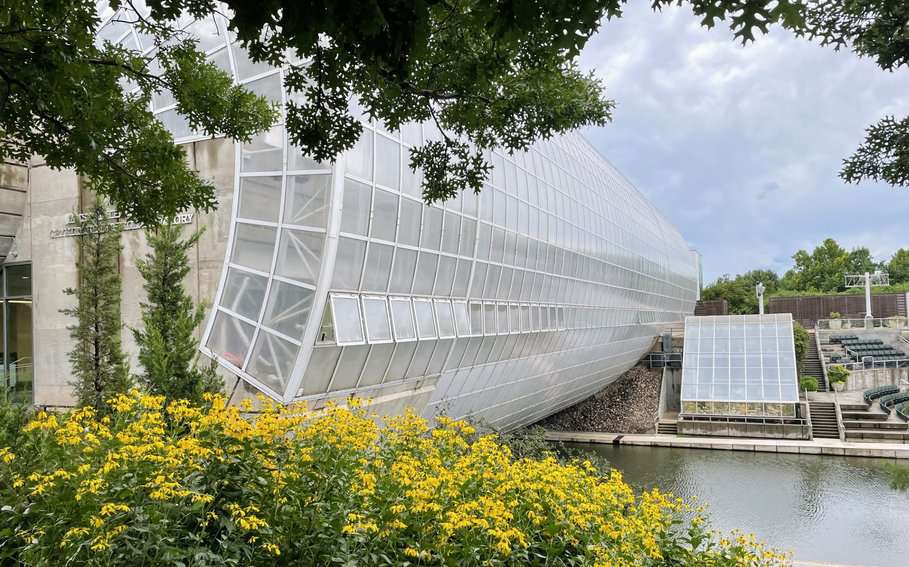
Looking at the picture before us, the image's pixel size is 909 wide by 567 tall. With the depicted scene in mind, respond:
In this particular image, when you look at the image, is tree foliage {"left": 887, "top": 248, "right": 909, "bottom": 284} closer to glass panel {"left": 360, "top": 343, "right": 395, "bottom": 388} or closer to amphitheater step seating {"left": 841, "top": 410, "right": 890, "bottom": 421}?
amphitheater step seating {"left": 841, "top": 410, "right": 890, "bottom": 421}

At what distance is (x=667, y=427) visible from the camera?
3034 centimetres

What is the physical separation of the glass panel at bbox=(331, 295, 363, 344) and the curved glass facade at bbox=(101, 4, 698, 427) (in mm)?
29

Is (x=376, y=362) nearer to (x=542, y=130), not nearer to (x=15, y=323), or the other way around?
(x=542, y=130)

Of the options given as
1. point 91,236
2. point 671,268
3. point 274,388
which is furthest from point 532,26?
point 671,268

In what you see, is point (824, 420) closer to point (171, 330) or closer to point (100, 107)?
point (171, 330)

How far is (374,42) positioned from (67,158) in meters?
4.37

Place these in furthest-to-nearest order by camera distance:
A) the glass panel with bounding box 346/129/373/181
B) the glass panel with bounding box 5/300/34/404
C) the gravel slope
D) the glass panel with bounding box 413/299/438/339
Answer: the gravel slope, the glass panel with bounding box 5/300/34/404, the glass panel with bounding box 413/299/438/339, the glass panel with bounding box 346/129/373/181

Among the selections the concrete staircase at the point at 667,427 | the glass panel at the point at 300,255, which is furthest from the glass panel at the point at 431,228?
the concrete staircase at the point at 667,427

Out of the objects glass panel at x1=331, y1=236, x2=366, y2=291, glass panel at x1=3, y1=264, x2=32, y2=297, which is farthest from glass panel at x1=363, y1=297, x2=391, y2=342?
glass panel at x1=3, y1=264, x2=32, y2=297

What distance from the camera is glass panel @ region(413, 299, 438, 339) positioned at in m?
13.5

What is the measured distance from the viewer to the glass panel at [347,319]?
11.1 m

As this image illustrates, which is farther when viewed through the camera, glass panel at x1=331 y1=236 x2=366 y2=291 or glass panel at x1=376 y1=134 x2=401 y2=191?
Answer: glass panel at x1=376 y1=134 x2=401 y2=191

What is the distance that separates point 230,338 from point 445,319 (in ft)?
15.9

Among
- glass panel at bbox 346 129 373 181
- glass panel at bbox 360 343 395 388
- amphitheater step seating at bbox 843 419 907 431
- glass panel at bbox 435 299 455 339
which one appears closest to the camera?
glass panel at bbox 346 129 373 181
